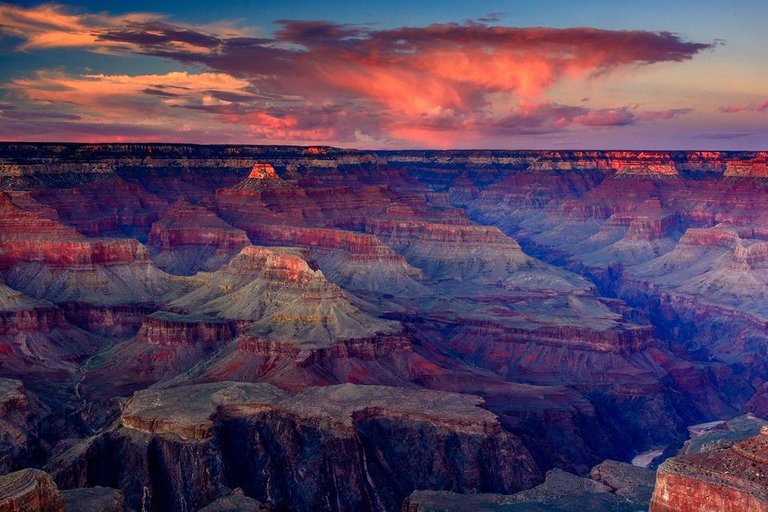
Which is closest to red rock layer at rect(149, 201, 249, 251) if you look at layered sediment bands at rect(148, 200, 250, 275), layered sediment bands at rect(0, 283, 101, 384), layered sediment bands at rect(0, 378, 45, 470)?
layered sediment bands at rect(148, 200, 250, 275)

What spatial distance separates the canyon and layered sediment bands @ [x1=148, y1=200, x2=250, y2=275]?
0.44 m

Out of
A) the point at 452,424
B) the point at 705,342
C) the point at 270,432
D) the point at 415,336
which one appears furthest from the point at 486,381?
the point at 705,342

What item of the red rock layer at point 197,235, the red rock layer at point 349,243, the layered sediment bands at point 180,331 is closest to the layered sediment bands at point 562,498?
the layered sediment bands at point 180,331

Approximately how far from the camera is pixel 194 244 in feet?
642

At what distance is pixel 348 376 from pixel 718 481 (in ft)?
206

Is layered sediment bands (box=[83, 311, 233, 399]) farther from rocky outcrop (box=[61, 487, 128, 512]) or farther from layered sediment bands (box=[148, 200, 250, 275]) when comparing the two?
layered sediment bands (box=[148, 200, 250, 275])

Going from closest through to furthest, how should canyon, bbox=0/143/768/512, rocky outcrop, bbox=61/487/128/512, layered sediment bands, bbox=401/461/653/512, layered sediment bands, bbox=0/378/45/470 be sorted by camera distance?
rocky outcrop, bbox=61/487/128/512
layered sediment bands, bbox=401/461/653/512
canyon, bbox=0/143/768/512
layered sediment bands, bbox=0/378/45/470

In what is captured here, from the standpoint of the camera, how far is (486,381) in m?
120

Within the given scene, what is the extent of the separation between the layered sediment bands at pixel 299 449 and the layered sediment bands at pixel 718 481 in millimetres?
32645

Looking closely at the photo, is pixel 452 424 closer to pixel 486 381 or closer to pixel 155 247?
pixel 486 381

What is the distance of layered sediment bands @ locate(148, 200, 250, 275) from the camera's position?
188m

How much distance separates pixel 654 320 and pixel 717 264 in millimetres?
21231

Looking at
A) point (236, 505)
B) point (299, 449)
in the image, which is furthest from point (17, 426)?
point (236, 505)

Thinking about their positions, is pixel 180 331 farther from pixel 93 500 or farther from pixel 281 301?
pixel 93 500
